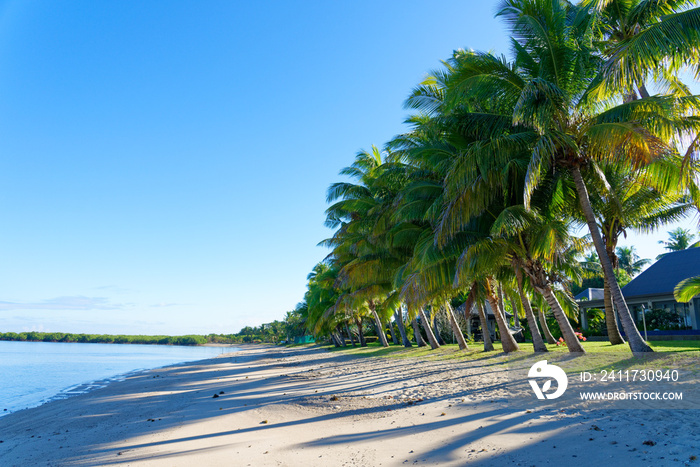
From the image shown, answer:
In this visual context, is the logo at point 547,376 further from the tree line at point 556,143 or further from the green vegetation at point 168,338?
the green vegetation at point 168,338

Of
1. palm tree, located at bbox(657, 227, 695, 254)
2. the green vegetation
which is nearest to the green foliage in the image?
the green vegetation

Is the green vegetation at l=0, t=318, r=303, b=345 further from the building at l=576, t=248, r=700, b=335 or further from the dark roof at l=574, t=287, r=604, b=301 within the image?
the building at l=576, t=248, r=700, b=335

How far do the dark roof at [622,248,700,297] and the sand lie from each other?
15946 millimetres

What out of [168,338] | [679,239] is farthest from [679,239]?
[168,338]

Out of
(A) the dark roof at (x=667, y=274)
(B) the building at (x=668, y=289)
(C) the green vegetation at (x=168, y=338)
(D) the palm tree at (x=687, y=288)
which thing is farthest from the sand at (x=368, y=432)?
(C) the green vegetation at (x=168, y=338)

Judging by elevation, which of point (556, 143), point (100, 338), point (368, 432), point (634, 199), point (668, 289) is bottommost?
point (100, 338)

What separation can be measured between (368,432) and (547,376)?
4.77 m

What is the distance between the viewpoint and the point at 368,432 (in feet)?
18.8

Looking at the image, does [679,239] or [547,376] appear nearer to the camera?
[547,376]

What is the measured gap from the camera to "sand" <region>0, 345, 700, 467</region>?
425cm

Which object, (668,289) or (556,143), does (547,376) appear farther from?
(668,289)

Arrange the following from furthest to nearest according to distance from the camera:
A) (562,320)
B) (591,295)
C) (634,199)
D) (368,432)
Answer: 1. (591,295)
2. (634,199)
3. (562,320)
4. (368,432)

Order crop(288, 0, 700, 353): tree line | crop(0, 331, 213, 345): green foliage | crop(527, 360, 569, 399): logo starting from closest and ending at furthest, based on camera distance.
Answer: crop(527, 360, 569, 399): logo, crop(288, 0, 700, 353): tree line, crop(0, 331, 213, 345): green foliage

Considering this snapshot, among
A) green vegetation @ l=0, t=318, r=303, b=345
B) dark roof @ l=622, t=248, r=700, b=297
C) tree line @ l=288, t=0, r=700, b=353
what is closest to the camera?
tree line @ l=288, t=0, r=700, b=353
